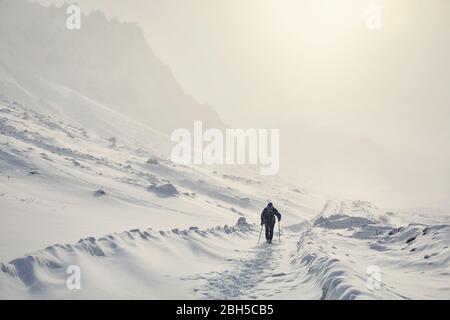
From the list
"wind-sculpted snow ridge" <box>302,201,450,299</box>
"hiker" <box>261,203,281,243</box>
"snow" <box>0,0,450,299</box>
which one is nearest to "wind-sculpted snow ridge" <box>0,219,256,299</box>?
"snow" <box>0,0,450,299</box>

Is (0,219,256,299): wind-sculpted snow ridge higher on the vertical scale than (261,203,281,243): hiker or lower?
lower

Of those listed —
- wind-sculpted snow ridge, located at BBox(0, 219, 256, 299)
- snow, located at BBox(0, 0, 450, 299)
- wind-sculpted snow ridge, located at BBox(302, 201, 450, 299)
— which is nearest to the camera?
wind-sculpted snow ridge, located at BBox(0, 219, 256, 299)

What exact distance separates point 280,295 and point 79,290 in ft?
14.4

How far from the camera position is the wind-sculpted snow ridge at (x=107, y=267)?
321 inches

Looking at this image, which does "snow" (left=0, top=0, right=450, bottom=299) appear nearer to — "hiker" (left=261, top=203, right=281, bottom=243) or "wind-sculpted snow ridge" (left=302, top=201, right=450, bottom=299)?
"wind-sculpted snow ridge" (left=302, top=201, right=450, bottom=299)

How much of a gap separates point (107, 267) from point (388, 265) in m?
9.29

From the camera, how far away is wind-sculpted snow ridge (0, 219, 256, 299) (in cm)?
815

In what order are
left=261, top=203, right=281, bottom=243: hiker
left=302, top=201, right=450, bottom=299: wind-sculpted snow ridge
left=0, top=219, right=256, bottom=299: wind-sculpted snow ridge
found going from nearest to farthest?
1. left=0, top=219, right=256, bottom=299: wind-sculpted snow ridge
2. left=302, top=201, right=450, bottom=299: wind-sculpted snow ridge
3. left=261, top=203, right=281, bottom=243: hiker

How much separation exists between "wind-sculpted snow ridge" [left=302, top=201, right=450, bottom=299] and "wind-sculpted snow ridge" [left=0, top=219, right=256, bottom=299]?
11.2 feet

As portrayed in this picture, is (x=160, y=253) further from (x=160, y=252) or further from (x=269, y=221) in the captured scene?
(x=269, y=221)

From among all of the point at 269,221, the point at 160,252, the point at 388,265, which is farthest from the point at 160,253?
the point at 269,221
